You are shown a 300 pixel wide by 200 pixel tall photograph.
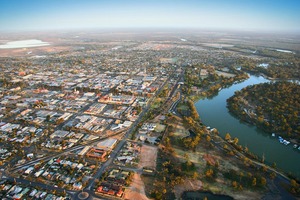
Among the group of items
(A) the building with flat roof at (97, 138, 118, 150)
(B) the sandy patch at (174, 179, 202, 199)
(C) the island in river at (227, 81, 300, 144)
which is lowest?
(B) the sandy patch at (174, 179, 202, 199)

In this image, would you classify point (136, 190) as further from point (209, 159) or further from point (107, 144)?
point (209, 159)

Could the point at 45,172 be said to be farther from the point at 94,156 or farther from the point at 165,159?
the point at 165,159

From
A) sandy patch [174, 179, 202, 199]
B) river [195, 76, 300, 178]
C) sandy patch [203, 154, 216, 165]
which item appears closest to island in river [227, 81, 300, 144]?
river [195, 76, 300, 178]

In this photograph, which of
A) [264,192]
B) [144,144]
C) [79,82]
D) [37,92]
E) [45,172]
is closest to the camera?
[264,192]

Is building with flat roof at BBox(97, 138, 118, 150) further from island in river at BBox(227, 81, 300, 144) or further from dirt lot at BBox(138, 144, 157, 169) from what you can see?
island in river at BBox(227, 81, 300, 144)

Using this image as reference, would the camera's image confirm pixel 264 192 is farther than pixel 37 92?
No

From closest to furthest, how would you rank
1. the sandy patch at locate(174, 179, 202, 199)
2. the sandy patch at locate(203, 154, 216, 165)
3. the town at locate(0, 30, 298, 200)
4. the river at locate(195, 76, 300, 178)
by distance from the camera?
the sandy patch at locate(174, 179, 202, 199)
the town at locate(0, 30, 298, 200)
the sandy patch at locate(203, 154, 216, 165)
the river at locate(195, 76, 300, 178)

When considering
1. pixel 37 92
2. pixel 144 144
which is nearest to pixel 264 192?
pixel 144 144
